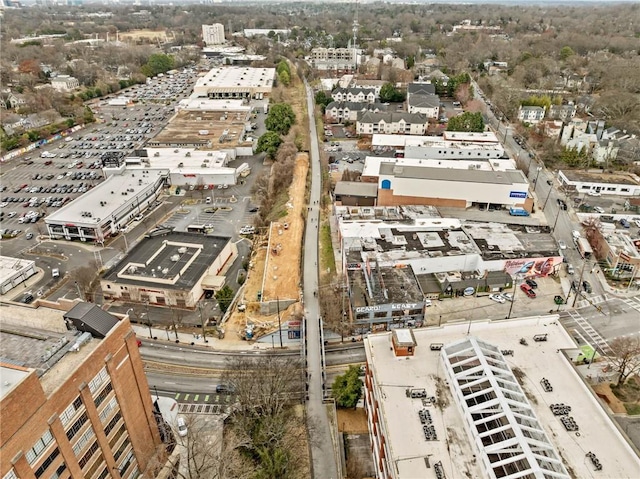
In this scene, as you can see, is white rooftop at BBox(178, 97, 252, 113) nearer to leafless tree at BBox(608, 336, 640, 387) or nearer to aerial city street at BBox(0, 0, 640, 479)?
aerial city street at BBox(0, 0, 640, 479)

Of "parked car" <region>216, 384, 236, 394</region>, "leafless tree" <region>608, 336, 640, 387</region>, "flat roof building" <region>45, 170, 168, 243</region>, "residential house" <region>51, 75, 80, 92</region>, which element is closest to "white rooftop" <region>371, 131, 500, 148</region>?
"flat roof building" <region>45, 170, 168, 243</region>

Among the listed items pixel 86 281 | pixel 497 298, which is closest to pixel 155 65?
pixel 86 281

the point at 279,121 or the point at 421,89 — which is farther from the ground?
the point at 421,89

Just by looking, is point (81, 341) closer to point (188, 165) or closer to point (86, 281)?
point (86, 281)

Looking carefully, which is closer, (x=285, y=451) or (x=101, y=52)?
(x=285, y=451)

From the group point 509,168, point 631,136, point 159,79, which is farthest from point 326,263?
point 159,79

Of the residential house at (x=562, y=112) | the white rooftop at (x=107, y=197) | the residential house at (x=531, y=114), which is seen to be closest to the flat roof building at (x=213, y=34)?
the white rooftop at (x=107, y=197)

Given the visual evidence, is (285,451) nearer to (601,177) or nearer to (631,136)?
(601,177)
